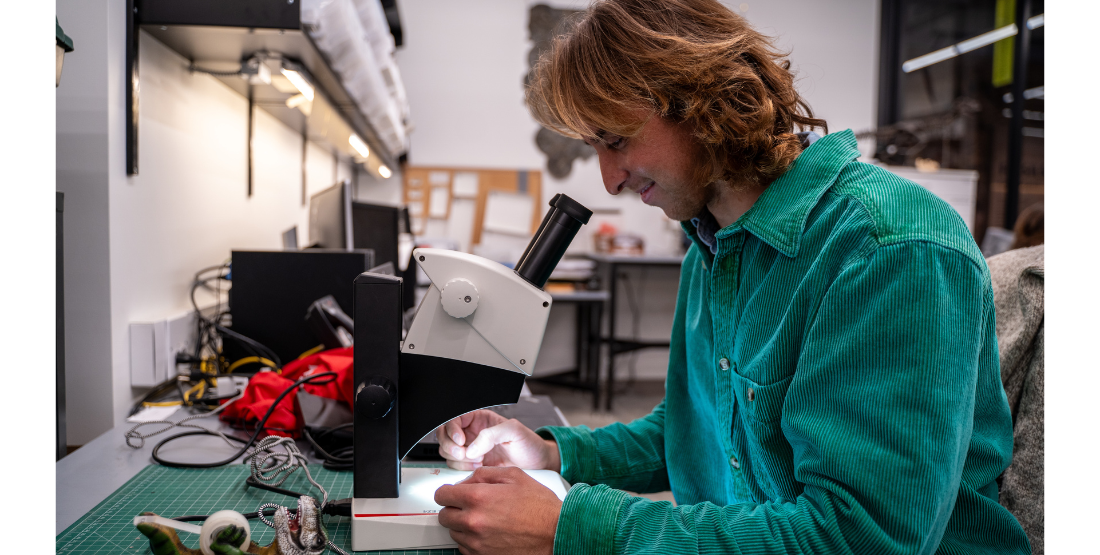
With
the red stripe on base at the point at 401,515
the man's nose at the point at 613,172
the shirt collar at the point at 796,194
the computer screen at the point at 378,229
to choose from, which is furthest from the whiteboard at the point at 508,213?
the red stripe on base at the point at 401,515

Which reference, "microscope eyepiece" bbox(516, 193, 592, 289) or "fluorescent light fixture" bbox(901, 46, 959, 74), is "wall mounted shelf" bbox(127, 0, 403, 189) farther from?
"fluorescent light fixture" bbox(901, 46, 959, 74)

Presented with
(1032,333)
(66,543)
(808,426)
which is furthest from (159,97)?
(1032,333)

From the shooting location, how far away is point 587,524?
0.60 meters

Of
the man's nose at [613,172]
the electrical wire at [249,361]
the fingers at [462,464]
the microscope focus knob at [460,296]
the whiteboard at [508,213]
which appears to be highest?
the whiteboard at [508,213]

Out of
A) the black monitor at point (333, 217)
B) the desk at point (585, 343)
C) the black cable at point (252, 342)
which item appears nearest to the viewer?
the black cable at point (252, 342)

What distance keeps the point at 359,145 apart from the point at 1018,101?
4446mm

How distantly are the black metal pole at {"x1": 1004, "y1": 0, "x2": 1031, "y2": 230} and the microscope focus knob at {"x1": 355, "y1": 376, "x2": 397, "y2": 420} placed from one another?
5.01 metres

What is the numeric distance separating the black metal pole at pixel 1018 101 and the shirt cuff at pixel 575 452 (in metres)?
4.69

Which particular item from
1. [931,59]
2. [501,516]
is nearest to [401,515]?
[501,516]

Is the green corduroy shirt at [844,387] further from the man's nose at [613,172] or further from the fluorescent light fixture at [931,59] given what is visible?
the fluorescent light fixture at [931,59]

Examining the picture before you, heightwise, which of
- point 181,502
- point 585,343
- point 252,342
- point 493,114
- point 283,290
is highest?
point 493,114

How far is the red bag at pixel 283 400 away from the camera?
1.00 meters

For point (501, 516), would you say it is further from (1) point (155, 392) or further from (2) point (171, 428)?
(1) point (155, 392)
